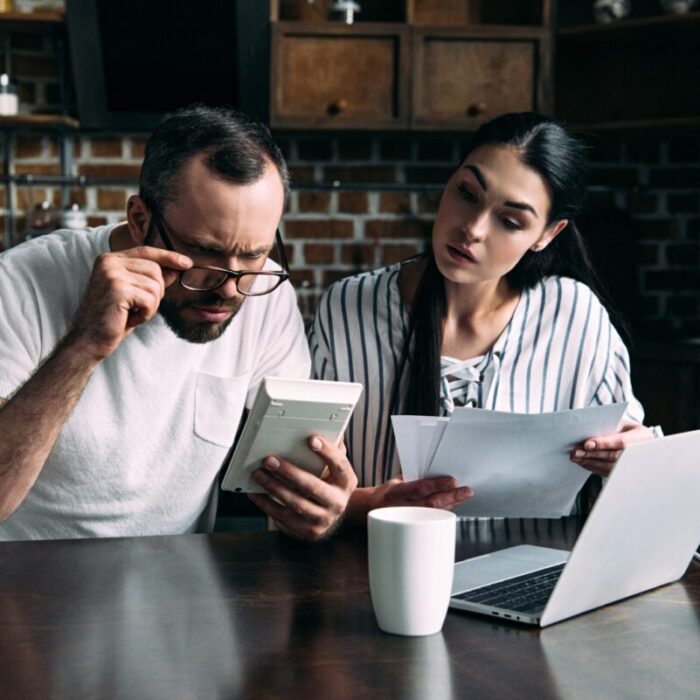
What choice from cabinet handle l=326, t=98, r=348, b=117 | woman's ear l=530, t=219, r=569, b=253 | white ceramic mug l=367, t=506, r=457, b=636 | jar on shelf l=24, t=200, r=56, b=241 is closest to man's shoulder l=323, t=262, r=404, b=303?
woman's ear l=530, t=219, r=569, b=253

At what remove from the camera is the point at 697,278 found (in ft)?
Answer: 11.0

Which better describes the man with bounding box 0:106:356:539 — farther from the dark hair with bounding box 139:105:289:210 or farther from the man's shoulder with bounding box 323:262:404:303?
the man's shoulder with bounding box 323:262:404:303

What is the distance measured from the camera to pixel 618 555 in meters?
1.06

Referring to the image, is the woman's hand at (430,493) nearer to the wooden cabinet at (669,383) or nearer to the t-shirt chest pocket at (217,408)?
the t-shirt chest pocket at (217,408)

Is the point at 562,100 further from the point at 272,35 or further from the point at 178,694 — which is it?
the point at 178,694

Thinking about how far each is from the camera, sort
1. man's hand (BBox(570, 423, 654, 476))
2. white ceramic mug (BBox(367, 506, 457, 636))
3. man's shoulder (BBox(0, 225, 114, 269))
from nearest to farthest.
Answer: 1. white ceramic mug (BBox(367, 506, 457, 636))
2. man's hand (BBox(570, 423, 654, 476))
3. man's shoulder (BBox(0, 225, 114, 269))

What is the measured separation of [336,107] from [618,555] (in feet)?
7.01

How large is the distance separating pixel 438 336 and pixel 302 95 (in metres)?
1.46

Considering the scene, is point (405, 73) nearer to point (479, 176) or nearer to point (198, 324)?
point (479, 176)

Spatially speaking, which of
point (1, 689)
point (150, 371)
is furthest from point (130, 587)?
point (150, 371)

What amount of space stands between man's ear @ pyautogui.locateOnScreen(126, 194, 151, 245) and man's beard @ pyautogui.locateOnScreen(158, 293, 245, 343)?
10 cm

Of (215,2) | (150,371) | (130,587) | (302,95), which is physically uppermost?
(215,2)

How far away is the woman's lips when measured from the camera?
1688 millimetres

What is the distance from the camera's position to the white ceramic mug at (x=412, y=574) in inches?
38.1
